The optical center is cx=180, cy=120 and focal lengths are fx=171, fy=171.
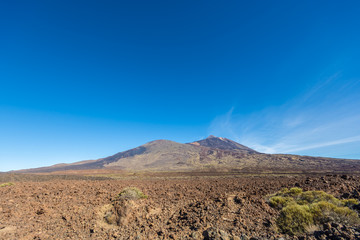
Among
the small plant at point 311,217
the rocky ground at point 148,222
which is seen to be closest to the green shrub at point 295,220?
the small plant at point 311,217

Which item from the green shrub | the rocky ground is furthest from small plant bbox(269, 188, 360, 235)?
the rocky ground

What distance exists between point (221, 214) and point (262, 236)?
168 cm

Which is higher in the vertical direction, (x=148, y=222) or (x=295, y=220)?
(x=295, y=220)

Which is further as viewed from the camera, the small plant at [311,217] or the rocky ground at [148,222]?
the small plant at [311,217]

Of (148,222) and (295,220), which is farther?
(148,222)

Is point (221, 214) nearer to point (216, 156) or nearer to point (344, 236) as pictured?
point (344, 236)

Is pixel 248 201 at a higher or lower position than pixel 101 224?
higher

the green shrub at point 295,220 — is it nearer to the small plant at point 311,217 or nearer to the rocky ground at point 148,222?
the small plant at point 311,217

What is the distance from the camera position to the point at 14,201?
382 inches

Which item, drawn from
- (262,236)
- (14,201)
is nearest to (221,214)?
(262,236)

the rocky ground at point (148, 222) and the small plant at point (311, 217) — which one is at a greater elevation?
the small plant at point (311, 217)

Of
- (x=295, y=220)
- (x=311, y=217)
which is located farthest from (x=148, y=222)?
(x=311, y=217)

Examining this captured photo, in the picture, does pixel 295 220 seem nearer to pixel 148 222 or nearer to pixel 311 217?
pixel 311 217

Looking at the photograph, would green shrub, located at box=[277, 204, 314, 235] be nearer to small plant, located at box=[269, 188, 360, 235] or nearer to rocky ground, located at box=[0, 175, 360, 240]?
small plant, located at box=[269, 188, 360, 235]
